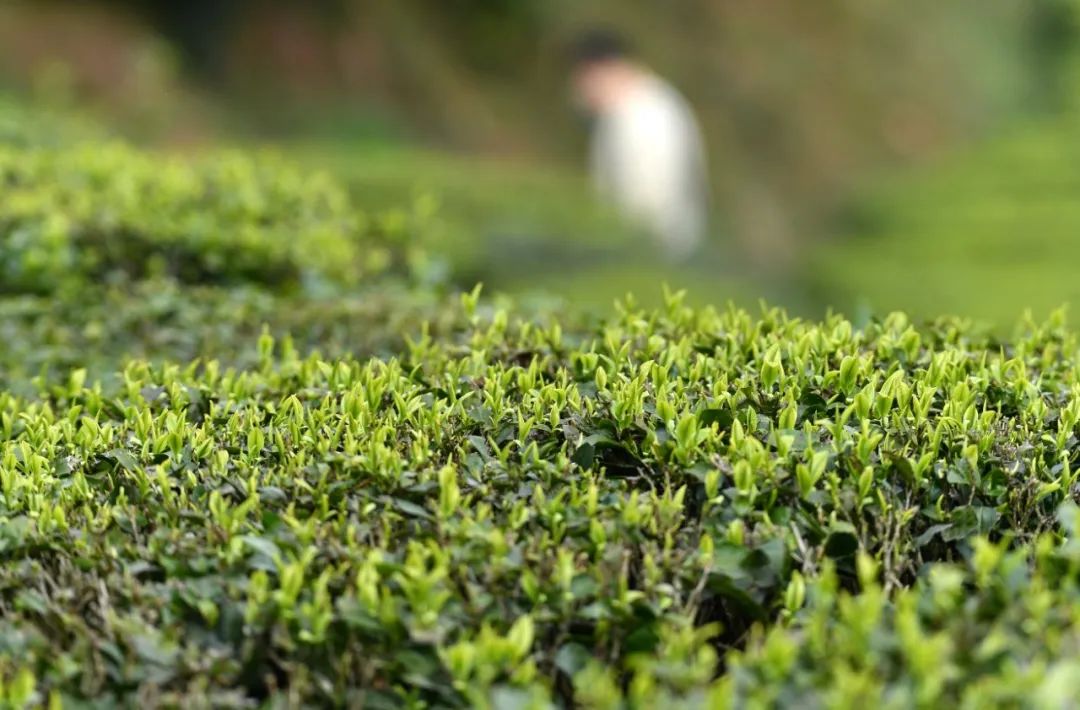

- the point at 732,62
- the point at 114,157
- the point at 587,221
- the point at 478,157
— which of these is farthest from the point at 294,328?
the point at 732,62

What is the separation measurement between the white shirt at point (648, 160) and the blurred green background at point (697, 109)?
34 centimetres

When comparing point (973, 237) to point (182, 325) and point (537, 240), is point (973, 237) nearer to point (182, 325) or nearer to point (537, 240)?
point (537, 240)

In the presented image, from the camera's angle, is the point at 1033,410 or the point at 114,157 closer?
the point at 1033,410

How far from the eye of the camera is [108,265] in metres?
5.34

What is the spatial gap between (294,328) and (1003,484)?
2.58m

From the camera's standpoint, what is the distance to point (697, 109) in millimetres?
14938

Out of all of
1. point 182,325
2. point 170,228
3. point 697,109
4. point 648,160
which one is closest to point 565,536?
point 182,325

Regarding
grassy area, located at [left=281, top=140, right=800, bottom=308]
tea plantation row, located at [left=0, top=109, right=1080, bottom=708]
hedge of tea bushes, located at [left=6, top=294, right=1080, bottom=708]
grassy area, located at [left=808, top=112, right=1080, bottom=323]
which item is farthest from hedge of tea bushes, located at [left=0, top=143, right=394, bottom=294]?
grassy area, located at [left=808, top=112, right=1080, bottom=323]

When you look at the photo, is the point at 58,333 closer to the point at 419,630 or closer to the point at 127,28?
the point at 419,630

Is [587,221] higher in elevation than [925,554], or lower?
higher

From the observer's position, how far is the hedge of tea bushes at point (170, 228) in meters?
5.11

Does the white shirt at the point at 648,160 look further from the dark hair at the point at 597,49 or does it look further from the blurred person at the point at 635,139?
the dark hair at the point at 597,49

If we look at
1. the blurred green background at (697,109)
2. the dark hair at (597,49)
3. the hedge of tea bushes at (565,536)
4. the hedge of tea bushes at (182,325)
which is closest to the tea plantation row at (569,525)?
the hedge of tea bushes at (565,536)

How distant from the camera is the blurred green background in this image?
11938 mm
